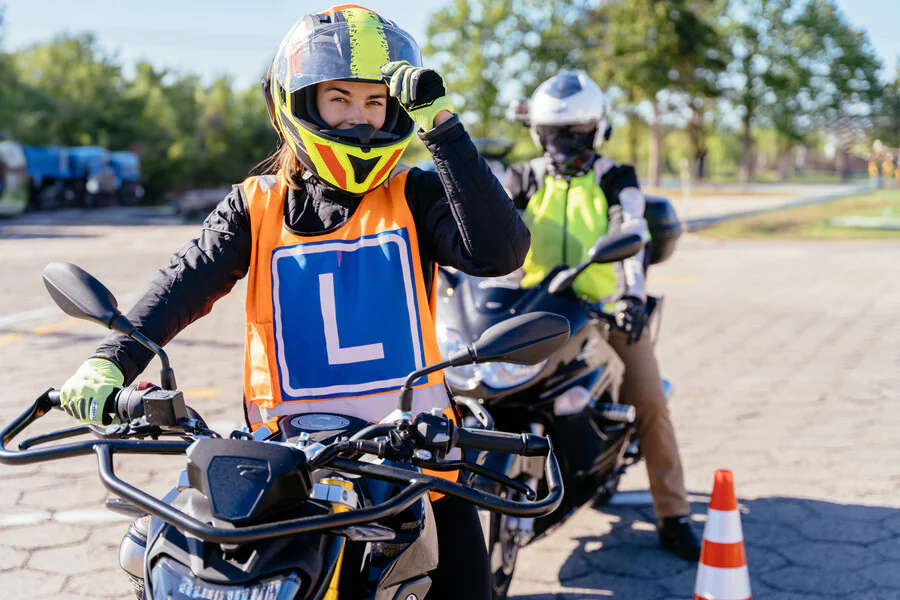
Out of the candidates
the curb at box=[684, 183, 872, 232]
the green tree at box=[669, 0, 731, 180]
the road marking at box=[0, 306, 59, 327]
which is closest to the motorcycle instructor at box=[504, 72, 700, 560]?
the road marking at box=[0, 306, 59, 327]

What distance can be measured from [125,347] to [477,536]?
96cm

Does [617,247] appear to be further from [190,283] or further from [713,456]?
[713,456]

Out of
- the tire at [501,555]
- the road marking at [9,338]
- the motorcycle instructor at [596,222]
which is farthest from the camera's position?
the road marking at [9,338]

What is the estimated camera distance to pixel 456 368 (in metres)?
3.58

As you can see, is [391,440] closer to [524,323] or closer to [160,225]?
[524,323]

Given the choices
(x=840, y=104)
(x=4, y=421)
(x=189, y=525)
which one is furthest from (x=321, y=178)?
(x=840, y=104)

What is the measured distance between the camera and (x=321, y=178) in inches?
93.9

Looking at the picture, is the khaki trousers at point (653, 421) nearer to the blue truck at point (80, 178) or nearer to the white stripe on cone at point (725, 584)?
the white stripe on cone at point (725, 584)

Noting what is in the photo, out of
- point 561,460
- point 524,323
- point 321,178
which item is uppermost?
point 321,178

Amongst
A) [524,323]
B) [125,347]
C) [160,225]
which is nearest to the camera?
[524,323]

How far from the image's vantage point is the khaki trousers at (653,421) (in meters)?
4.19

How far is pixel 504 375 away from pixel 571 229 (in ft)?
3.04

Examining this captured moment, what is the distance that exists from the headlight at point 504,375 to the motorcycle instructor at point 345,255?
112cm

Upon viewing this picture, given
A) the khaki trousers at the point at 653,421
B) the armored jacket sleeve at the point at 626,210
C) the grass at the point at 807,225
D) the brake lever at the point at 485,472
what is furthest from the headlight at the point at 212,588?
the grass at the point at 807,225
